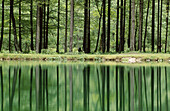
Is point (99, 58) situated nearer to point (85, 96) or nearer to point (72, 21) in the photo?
point (72, 21)

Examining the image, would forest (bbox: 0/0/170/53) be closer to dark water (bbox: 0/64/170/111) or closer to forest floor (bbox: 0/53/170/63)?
forest floor (bbox: 0/53/170/63)

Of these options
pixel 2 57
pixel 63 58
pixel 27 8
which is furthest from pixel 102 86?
pixel 27 8

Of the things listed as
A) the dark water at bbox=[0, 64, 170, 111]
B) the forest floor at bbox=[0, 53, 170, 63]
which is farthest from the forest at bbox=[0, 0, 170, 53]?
the dark water at bbox=[0, 64, 170, 111]

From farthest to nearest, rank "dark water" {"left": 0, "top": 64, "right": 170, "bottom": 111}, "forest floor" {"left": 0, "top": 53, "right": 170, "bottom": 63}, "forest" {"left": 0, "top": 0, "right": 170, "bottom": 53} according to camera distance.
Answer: "forest" {"left": 0, "top": 0, "right": 170, "bottom": 53}
"forest floor" {"left": 0, "top": 53, "right": 170, "bottom": 63}
"dark water" {"left": 0, "top": 64, "right": 170, "bottom": 111}

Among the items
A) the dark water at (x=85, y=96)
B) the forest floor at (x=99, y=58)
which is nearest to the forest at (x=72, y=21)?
the forest floor at (x=99, y=58)

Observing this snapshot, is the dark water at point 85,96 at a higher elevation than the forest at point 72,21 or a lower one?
lower

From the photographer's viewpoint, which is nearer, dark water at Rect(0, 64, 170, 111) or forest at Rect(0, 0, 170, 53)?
dark water at Rect(0, 64, 170, 111)

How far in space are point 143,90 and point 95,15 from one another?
126ft

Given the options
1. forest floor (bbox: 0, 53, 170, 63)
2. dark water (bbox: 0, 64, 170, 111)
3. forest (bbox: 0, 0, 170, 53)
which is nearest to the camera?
dark water (bbox: 0, 64, 170, 111)

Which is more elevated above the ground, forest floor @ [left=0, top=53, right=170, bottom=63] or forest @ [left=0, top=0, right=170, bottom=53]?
forest @ [left=0, top=0, right=170, bottom=53]

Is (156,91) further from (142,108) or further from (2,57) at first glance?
(2,57)

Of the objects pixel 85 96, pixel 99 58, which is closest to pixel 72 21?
pixel 99 58

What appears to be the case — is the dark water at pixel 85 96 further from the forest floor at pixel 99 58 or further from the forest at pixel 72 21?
the forest at pixel 72 21

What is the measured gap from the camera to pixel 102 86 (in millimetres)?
10953
